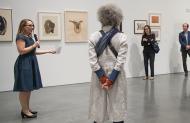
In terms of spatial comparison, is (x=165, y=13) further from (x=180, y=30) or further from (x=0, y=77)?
(x=0, y=77)

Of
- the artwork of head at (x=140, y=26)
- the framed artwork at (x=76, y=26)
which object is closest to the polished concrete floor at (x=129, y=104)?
the framed artwork at (x=76, y=26)

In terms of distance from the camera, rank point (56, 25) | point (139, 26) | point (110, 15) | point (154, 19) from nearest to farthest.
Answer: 1. point (110, 15)
2. point (56, 25)
3. point (139, 26)
4. point (154, 19)

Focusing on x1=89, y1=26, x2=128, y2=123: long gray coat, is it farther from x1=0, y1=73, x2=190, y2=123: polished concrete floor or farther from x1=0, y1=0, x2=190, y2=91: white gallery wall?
x1=0, y1=0, x2=190, y2=91: white gallery wall

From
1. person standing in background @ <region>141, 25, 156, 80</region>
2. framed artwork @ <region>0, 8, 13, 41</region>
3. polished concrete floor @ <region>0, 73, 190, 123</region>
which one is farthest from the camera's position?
person standing in background @ <region>141, 25, 156, 80</region>

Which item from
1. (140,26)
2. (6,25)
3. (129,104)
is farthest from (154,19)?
(129,104)

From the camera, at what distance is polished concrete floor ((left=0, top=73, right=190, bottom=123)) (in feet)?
17.8

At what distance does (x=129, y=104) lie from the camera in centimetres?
654

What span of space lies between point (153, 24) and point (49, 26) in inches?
162

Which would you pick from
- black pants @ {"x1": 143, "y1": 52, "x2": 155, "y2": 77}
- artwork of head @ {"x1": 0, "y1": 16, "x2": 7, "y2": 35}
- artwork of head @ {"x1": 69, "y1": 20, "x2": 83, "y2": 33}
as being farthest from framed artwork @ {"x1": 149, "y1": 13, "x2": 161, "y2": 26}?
artwork of head @ {"x1": 0, "y1": 16, "x2": 7, "y2": 35}

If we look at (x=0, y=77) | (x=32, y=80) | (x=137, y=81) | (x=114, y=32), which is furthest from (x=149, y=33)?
(x=114, y=32)

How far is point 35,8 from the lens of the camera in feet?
28.8

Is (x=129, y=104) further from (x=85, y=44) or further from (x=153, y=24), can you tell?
(x=153, y=24)

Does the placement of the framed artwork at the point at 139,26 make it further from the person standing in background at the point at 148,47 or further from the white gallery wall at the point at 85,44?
the person standing in background at the point at 148,47

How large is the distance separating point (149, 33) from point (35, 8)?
3.87m
